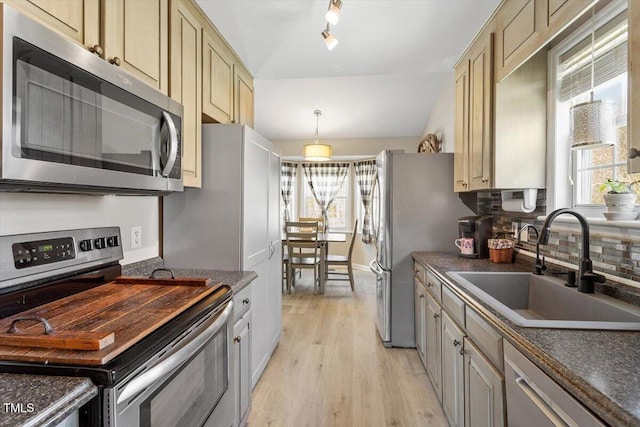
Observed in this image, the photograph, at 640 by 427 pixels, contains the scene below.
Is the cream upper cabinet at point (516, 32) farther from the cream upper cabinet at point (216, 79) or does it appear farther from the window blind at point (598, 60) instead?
the cream upper cabinet at point (216, 79)

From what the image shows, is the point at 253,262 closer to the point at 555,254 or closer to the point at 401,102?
the point at 555,254

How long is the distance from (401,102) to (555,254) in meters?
3.27

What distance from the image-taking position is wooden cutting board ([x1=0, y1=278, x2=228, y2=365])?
2.52 ft

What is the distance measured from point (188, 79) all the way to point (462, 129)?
1.94m

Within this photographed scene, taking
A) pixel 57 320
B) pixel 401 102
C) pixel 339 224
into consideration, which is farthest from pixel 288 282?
pixel 57 320

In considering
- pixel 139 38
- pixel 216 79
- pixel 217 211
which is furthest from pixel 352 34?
pixel 217 211

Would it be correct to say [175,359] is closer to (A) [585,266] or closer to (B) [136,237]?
(B) [136,237]

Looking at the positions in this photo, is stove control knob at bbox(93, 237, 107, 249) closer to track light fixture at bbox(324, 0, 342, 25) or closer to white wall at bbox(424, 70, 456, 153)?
track light fixture at bbox(324, 0, 342, 25)

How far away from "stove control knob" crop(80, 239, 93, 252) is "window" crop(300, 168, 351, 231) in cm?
521

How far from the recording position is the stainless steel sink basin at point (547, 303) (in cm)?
106

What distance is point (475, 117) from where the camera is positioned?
222 cm

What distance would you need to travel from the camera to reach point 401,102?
14.9 ft

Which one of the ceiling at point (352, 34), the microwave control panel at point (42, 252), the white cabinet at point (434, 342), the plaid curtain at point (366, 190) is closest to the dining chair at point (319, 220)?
the plaid curtain at point (366, 190)

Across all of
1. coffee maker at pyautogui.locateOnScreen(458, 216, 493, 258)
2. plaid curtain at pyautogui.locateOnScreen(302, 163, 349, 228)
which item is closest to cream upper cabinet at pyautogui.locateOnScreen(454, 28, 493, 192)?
coffee maker at pyautogui.locateOnScreen(458, 216, 493, 258)
